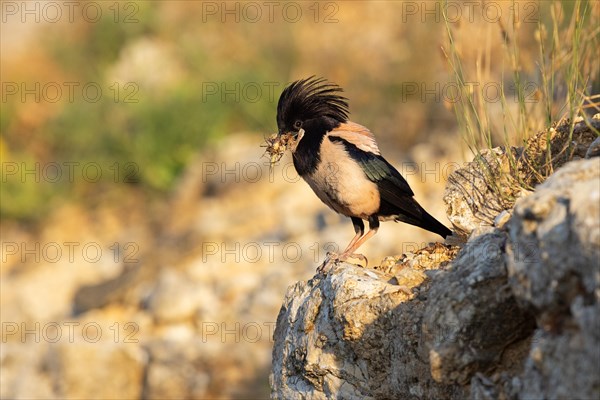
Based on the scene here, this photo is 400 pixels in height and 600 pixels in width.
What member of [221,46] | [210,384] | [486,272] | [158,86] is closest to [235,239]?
[210,384]

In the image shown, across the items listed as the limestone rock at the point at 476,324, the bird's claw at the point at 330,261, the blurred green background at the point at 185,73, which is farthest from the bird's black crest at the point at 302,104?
the blurred green background at the point at 185,73

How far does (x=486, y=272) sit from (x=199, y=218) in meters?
8.97

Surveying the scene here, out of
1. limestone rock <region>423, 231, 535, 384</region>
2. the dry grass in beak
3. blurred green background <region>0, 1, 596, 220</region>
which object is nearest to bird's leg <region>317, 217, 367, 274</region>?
the dry grass in beak

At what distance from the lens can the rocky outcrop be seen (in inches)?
108

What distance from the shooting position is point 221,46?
16656 millimetres

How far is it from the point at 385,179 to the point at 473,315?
8.28ft

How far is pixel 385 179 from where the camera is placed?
5.73m

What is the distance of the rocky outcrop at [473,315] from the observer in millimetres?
2734

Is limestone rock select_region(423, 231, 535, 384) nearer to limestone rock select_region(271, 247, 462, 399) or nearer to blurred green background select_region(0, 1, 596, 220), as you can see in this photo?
limestone rock select_region(271, 247, 462, 399)

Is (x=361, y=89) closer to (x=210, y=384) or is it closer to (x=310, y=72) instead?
(x=310, y=72)

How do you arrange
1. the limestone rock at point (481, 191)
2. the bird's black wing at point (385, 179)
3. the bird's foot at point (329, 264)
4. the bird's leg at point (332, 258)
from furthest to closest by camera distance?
1. the bird's black wing at point (385, 179)
2. the bird's leg at point (332, 258)
3. the bird's foot at point (329, 264)
4. the limestone rock at point (481, 191)

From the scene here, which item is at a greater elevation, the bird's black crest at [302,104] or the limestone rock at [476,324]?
the bird's black crest at [302,104]

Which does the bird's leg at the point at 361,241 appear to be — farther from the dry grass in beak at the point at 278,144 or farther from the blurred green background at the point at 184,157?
the blurred green background at the point at 184,157

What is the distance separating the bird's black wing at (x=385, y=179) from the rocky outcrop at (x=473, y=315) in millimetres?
1109
